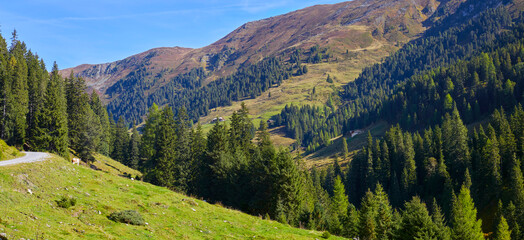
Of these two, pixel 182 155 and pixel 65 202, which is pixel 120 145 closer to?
pixel 182 155

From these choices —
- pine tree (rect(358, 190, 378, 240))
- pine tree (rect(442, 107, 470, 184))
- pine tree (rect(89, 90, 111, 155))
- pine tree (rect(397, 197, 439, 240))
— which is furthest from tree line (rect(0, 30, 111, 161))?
pine tree (rect(442, 107, 470, 184))

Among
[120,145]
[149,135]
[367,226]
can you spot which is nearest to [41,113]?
[149,135]

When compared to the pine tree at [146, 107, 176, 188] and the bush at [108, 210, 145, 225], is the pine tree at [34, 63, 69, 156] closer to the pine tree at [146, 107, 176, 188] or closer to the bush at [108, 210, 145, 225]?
the pine tree at [146, 107, 176, 188]

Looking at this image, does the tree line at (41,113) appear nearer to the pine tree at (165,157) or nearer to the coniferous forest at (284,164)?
the coniferous forest at (284,164)

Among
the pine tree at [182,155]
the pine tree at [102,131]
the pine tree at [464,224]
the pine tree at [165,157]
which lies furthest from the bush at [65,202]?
the pine tree at [102,131]

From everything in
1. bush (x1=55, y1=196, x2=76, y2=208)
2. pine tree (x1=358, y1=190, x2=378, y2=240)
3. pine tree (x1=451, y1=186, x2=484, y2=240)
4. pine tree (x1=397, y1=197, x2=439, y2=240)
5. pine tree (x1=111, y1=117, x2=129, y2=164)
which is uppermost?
pine tree (x1=111, y1=117, x2=129, y2=164)

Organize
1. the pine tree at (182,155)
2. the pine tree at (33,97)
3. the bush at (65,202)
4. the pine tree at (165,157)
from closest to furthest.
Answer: the bush at (65,202), the pine tree at (33,97), the pine tree at (165,157), the pine tree at (182,155)

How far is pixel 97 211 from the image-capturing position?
23.8 m

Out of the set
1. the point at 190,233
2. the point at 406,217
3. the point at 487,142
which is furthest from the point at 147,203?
the point at 487,142

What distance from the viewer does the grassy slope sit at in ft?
61.5

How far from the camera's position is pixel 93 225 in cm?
2136

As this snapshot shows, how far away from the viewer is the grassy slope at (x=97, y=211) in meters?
18.7

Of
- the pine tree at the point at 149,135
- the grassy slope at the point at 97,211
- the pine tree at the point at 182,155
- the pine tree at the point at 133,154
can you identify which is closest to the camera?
the grassy slope at the point at 97,211

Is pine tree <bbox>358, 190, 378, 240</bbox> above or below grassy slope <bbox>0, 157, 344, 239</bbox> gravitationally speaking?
below
